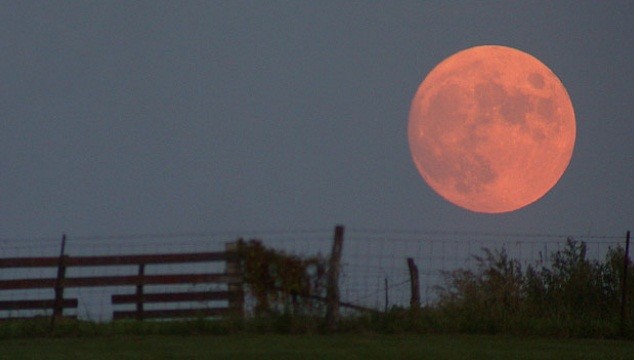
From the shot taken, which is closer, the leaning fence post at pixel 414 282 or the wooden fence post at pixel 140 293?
the wooden fence post at pixel 140 293

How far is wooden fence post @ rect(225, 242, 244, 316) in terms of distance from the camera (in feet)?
60.3

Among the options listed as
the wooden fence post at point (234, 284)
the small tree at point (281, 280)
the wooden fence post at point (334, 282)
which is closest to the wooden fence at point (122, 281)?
the wooden fence post at point (234, 284)

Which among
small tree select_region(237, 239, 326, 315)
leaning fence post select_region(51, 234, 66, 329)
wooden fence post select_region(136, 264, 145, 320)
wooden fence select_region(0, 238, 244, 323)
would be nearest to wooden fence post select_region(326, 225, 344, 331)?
small tree select_region(237, 239, 326, 315)

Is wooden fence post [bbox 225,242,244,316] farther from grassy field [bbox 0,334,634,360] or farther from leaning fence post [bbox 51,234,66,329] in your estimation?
leaning fence post [bbox 51,234,66,329]

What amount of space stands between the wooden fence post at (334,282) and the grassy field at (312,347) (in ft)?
1.94

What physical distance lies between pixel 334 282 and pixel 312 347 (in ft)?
9.86

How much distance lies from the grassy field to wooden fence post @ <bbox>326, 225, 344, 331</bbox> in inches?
23.3

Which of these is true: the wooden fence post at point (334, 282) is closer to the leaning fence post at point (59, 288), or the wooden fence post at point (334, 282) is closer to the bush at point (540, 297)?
the bush at point (540, 297)

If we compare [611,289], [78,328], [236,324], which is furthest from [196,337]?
[611,289]

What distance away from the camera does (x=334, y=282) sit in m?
17.3

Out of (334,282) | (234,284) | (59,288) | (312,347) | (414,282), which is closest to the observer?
(312,347)

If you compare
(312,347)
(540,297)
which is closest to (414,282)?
(540,297)

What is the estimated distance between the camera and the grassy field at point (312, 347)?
13.6 meters

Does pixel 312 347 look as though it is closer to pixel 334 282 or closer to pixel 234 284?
pixel 334 282
